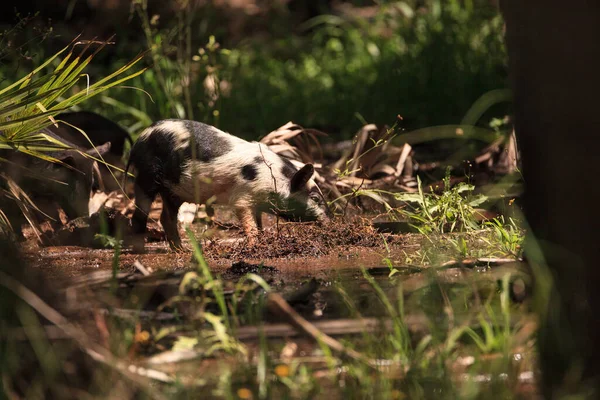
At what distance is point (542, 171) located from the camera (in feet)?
10.2

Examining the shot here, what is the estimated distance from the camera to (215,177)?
6.16m

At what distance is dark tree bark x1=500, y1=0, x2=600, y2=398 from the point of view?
3.01m

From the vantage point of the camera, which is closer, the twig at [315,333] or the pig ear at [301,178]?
the twig at [315,333]

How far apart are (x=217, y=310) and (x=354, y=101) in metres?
6.27

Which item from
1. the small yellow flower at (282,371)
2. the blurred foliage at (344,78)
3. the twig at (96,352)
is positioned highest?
the twig at (96,352)

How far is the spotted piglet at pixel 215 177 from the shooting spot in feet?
19.8

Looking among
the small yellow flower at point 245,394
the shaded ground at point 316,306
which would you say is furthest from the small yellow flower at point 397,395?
the small yellow flower at point 245,394

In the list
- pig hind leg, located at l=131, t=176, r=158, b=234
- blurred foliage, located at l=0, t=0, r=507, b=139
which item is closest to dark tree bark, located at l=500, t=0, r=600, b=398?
pig hind leg, located at l=131, t=176, r=158, b=234

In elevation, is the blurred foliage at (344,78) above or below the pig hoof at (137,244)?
below

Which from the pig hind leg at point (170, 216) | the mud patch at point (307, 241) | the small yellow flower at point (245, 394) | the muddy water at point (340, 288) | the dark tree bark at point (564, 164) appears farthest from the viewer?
the pig hind leg at point (170, 216)

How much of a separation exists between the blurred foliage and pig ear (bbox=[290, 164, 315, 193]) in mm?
1817

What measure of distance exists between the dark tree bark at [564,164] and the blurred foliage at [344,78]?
4979 millimetres

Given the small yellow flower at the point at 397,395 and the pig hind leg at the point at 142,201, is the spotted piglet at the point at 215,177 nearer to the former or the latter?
the pig hind leg at the point at 142,201

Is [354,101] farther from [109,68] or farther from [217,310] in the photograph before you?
[217,310]
